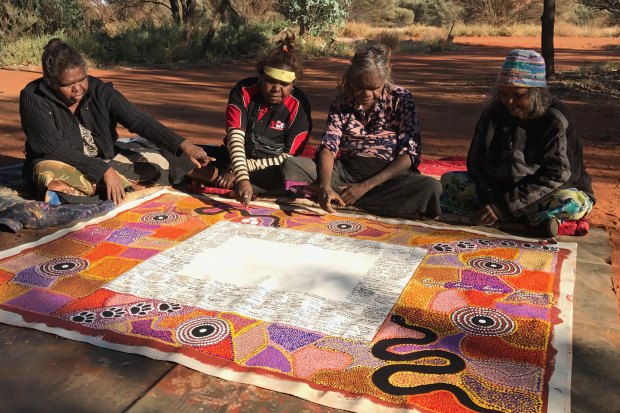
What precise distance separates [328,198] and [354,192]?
158 mm

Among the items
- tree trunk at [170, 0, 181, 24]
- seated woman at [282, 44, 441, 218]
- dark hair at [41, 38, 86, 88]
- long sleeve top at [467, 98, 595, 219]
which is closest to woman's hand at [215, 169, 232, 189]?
seated woman at [282, 44, 441, 218]

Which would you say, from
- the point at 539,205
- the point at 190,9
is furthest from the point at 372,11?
the point at 539,205

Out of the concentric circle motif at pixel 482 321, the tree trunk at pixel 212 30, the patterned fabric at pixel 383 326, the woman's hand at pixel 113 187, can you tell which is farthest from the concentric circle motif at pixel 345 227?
the tree trunk at pixel 212 30

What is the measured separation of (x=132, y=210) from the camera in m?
3.49

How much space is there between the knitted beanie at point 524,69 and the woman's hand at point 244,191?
153 centimetres

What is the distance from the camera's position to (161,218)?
337 cm

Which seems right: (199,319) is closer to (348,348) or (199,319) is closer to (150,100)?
(348,348)

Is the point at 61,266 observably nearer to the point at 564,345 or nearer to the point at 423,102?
the point at 564,345

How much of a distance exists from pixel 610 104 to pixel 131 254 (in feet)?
24.0

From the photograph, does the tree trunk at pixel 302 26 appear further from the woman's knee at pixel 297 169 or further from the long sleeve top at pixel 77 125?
the woman's knee at pixel 297 169

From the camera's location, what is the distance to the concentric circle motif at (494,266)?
105 inches

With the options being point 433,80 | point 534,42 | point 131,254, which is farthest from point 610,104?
point 534,42

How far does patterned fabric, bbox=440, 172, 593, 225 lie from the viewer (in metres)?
3.10

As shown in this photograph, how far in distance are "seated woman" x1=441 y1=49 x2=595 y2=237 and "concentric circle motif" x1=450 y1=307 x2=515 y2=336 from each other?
0.98 metres
